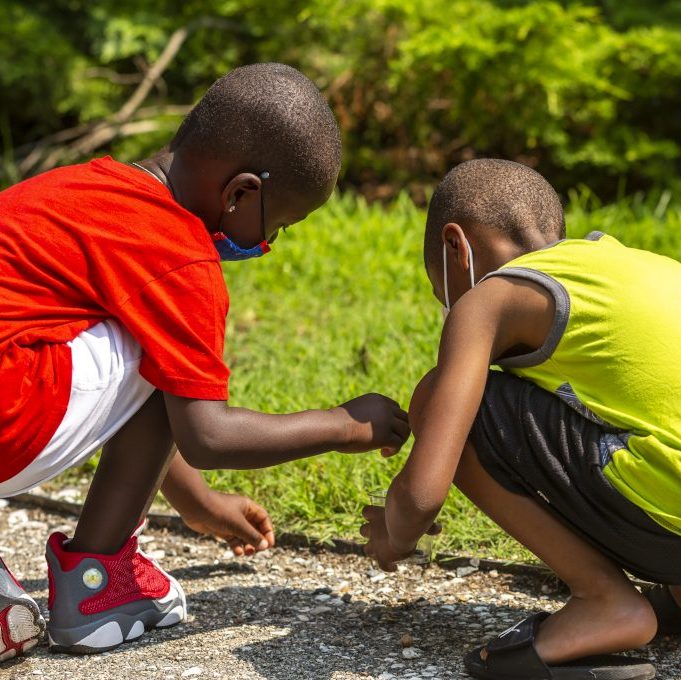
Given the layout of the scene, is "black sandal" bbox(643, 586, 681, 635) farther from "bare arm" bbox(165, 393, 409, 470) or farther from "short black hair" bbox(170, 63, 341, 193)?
"short black hair" bbox(170, 63, 341, 193)

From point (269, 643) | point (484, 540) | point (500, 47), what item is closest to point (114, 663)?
point (269, 643)

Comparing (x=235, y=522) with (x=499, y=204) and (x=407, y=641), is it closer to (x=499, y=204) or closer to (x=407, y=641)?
(x=407, y=641)

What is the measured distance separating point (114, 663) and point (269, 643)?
1.01 feet

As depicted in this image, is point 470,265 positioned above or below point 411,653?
above

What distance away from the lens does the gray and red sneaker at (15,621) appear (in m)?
2.23

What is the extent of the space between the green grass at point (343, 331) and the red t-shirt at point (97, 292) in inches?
34.6

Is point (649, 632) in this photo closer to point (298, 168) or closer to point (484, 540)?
point (484, 540)

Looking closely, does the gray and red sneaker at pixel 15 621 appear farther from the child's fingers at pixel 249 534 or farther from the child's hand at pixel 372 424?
the child's hand at pixel 372 424

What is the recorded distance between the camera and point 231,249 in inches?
91.6

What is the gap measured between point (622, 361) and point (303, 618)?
2.96 ft

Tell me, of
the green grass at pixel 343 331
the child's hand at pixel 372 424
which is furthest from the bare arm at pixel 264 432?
the green grass at pixel 343 331

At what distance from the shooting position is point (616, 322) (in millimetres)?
2080

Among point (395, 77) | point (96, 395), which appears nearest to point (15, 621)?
point (96, 395)

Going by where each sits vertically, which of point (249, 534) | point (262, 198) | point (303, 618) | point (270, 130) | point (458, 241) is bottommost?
point (303, 618)
